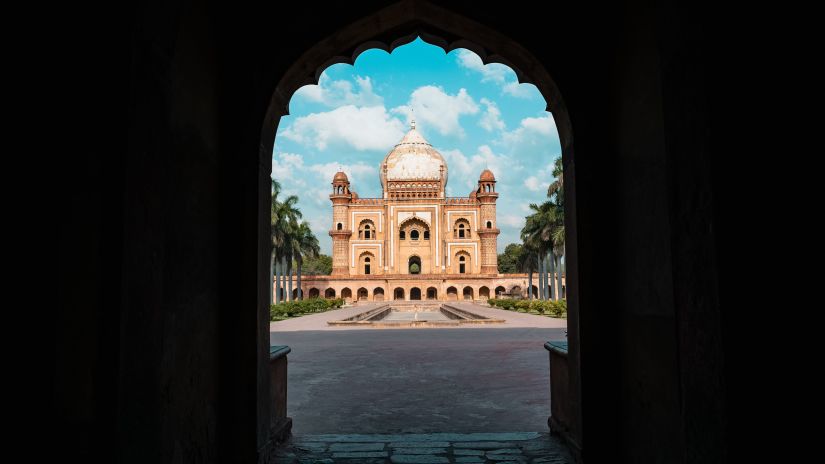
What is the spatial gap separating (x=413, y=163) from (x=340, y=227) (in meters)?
8.71

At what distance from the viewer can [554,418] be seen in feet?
14.3

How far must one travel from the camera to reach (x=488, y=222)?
48969mm

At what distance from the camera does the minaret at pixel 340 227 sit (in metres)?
48.7

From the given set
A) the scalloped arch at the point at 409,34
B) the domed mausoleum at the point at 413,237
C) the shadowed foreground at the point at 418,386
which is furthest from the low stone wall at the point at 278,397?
the domed mausoleum at the point at 413,237

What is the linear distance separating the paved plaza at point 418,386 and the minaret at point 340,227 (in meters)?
36.3

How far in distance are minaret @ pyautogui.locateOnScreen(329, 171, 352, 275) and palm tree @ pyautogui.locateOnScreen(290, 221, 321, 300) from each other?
8812 mm

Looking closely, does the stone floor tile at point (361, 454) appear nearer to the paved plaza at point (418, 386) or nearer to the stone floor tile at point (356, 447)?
the stone floor tile at point (356, 447)

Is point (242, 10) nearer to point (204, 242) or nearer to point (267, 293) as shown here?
point (204, 242)

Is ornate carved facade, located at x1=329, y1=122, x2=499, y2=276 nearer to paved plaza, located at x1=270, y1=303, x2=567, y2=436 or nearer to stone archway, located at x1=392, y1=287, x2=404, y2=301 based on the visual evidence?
stone archway, located at x1=392, y1=287, x2=404, y2=301

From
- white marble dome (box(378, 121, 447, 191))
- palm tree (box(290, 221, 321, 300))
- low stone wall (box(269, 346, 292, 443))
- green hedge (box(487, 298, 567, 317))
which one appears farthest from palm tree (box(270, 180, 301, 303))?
low stone wall (box(269, 346, 292, 443))

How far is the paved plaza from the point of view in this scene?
4938 millimetres

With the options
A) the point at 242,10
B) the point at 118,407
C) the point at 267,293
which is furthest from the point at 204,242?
the point at 242,10

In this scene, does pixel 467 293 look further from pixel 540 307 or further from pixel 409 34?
pixel 409 34

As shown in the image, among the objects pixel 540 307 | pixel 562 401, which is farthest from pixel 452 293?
pixel 562 401
